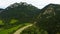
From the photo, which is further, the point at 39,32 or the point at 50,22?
the point at 50,22

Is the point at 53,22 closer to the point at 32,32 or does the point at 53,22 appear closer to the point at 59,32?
the point at 59,32

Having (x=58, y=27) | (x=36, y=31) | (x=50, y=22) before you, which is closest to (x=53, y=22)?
(x=50, y=22)

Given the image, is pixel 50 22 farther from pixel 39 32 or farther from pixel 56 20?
pixel 39 32

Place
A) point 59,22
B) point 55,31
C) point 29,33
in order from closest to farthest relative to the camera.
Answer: point 29,33 < point 55,31 < point 59,22

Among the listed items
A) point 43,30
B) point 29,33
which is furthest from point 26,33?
point 43,30

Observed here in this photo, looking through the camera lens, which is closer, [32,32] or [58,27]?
[32,32]

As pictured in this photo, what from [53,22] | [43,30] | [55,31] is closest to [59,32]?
[55,31]

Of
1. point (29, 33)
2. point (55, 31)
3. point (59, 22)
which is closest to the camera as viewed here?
point (29, 33)
